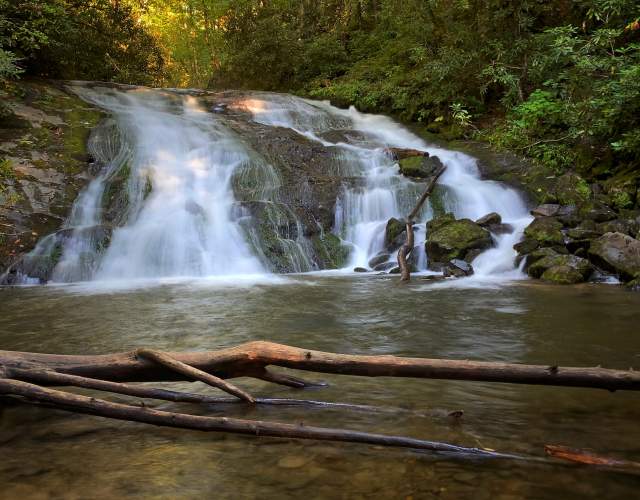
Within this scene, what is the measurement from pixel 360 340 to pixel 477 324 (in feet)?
4.89

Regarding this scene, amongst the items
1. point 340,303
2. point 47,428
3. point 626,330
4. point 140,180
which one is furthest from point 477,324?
point 140,180

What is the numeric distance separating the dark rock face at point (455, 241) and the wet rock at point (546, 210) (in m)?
1.16

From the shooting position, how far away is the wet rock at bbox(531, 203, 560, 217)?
10.2 m

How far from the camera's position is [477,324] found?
18.8ft

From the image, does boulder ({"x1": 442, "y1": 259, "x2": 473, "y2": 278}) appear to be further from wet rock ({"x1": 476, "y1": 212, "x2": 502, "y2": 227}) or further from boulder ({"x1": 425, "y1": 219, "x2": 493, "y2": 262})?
wet rock ({"x1": 476, "y1": 212, "x2": 502, "y2": 227})

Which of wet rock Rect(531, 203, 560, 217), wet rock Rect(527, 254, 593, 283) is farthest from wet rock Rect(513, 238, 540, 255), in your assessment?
wet rock Rect(531, 203, 560, 217)

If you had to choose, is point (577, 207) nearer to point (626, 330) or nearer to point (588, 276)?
point (588, 276)

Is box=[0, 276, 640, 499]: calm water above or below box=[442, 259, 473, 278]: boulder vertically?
below

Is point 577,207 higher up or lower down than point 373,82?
lower down

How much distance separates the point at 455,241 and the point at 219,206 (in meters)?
5.48

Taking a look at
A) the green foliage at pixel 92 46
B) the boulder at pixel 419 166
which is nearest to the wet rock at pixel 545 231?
the boulder at pixel 419 166

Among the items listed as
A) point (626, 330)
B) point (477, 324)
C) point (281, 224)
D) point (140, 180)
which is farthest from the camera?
point (140, 180)

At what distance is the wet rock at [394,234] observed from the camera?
433 inches

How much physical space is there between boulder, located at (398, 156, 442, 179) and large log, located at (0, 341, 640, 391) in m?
10.8
